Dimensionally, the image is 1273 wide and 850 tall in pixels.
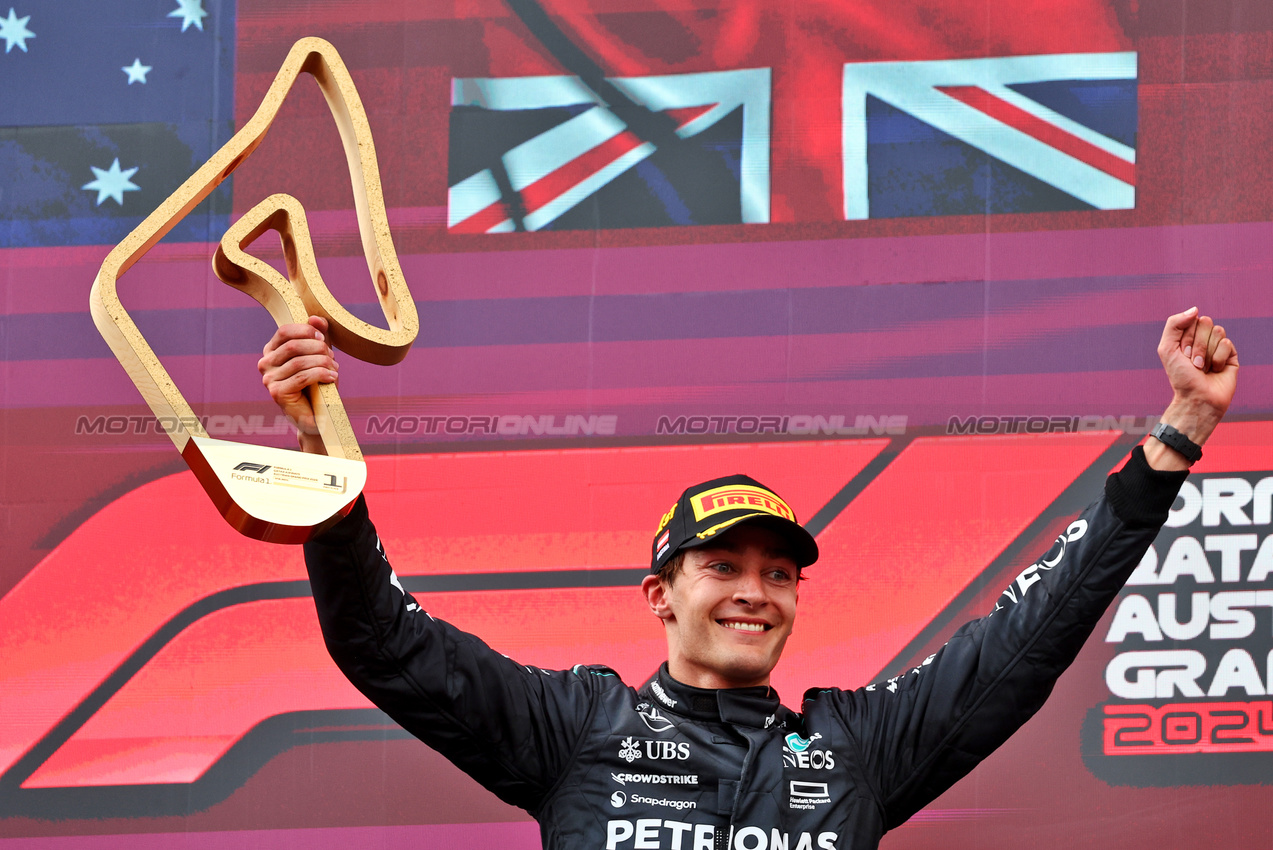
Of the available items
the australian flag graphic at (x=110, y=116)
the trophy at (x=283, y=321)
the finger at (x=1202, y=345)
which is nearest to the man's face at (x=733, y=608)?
the trophy at (x=283, y=321)

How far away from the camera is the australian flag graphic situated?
111 inches

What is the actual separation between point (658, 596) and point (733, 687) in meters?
0.17

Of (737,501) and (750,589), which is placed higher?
(737,501)

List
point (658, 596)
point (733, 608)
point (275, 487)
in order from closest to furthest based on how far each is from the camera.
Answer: point (275, 487), point (733, 608), point (658, 596)

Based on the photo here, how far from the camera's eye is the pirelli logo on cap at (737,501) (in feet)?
5.34

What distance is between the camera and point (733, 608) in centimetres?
160

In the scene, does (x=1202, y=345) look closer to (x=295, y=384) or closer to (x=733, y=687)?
(x=733, y=687)

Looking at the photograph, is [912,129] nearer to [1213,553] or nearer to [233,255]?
[1213,553]

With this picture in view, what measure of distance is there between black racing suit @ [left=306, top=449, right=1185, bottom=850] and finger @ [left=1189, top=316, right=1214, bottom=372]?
0.50 ft

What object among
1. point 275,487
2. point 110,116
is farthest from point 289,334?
point 110,116

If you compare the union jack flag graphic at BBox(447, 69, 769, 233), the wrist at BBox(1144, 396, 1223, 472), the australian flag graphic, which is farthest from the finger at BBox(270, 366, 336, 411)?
the australian flag graphic

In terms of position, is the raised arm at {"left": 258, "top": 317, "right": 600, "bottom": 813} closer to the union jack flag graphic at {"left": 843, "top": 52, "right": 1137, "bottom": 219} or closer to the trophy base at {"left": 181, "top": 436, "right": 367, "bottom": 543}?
the trophy base at {"left": 181, "top": 436, "right": 367, "bottom": 543}

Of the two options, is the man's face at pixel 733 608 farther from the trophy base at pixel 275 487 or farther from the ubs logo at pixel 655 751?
the trophy base at pixel 275 487

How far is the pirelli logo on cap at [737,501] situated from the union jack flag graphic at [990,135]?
1.17m
